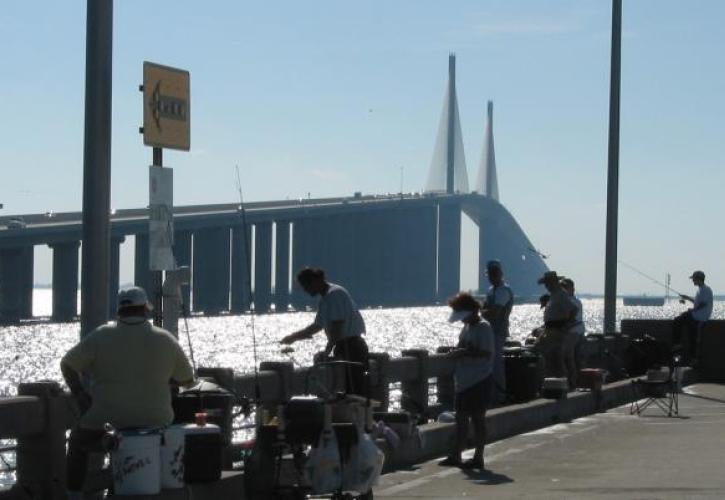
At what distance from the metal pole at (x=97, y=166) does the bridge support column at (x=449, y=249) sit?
153883 mm

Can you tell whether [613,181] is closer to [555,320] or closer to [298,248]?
[555,320]

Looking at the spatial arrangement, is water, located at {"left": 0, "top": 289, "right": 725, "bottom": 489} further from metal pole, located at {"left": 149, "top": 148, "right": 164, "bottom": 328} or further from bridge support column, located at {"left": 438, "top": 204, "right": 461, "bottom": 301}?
metal pole, located at {"left": 149, "top": 148, "right": 164, "bottom": 328}

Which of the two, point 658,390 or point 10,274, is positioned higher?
point 10,274

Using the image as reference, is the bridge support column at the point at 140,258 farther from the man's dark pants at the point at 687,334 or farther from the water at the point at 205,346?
the man's dark pants at the point at 687,334

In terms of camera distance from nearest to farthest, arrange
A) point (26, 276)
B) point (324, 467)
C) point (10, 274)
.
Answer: point (324, 467), point (10, 274), point (26, 276)

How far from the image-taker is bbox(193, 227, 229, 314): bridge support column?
9756cm

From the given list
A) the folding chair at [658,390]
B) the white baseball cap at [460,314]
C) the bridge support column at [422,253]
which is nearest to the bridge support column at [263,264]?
the bridge support column at [422,253]

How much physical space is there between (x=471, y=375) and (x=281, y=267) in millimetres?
112064

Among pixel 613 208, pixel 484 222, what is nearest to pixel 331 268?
pixel 484 222

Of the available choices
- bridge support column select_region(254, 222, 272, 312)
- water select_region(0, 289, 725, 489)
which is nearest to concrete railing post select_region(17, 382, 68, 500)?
water select_region(0, 289, 725, 489)

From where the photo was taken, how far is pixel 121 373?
927 cm

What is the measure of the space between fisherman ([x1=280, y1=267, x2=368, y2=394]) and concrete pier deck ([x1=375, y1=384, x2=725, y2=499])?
1.05m

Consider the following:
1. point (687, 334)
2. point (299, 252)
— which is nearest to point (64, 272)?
point (299, 252)

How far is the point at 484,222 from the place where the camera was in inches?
6673
